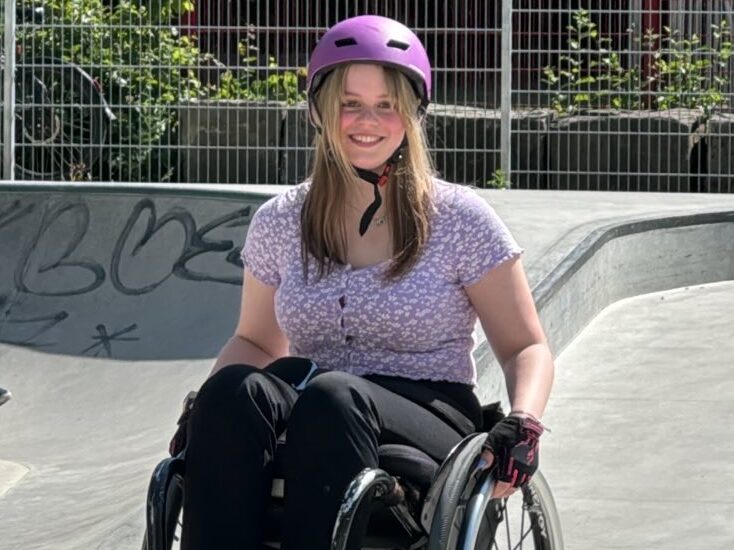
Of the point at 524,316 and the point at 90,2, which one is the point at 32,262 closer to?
the point at 90,2

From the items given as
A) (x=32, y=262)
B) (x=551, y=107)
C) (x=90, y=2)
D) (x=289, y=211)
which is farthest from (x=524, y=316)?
(x=90, y=2)

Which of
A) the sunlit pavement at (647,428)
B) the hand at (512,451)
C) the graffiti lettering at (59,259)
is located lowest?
the sunlit pavement at (647,428)

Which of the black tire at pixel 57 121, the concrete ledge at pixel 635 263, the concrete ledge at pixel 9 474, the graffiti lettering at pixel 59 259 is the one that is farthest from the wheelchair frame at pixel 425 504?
the black tire at pixel 57 121

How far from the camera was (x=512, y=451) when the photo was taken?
3.15 metres

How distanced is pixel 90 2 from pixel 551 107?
3221mm

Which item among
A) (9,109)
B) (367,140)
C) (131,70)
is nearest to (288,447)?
(367,140)

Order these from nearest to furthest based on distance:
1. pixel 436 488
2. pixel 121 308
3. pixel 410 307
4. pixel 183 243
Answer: pixel 436 488, pixel 410 307, pixel 121 308, pixel 183 243

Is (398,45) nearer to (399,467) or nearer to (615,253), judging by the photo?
(399,467)

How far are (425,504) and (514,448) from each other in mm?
222

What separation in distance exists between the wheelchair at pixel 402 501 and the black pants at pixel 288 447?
42 mm

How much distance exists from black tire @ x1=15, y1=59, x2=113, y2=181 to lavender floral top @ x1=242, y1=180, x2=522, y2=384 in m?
7.28

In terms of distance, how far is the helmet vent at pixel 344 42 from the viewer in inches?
136

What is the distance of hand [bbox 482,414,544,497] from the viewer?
3143mm

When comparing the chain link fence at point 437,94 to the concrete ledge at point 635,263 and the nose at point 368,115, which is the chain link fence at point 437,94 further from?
the nose at point 368,115
